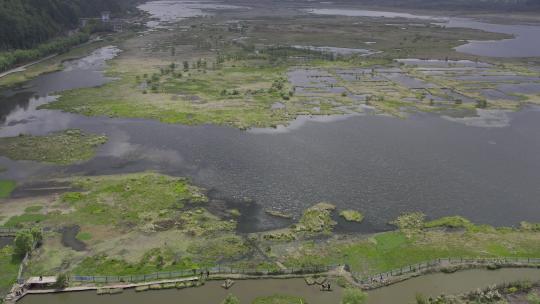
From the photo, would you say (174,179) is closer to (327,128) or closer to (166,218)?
(166,218)

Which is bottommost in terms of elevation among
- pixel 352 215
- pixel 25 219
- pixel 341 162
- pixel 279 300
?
pixel 279 300

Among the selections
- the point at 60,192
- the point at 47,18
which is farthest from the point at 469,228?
the point at 47,18

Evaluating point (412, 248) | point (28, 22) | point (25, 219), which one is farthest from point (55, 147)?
point (28, 22)

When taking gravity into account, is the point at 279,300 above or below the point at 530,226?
below

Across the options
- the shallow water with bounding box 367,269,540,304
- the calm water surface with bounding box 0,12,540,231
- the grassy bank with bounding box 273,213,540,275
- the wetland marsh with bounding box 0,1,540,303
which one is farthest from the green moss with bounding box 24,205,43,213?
the shallow water with bounding box 367,269,540,304

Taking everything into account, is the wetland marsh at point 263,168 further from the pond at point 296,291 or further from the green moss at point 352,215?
the pond at point 296,291

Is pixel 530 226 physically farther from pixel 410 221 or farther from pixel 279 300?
pixel 279 300

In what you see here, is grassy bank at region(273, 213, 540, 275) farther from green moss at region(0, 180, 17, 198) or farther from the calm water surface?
green moss at region(0, 180, 17, 198)

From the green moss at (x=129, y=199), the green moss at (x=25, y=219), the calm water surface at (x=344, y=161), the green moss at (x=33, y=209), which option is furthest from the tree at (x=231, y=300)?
the green moss at (x=33, y=209)
